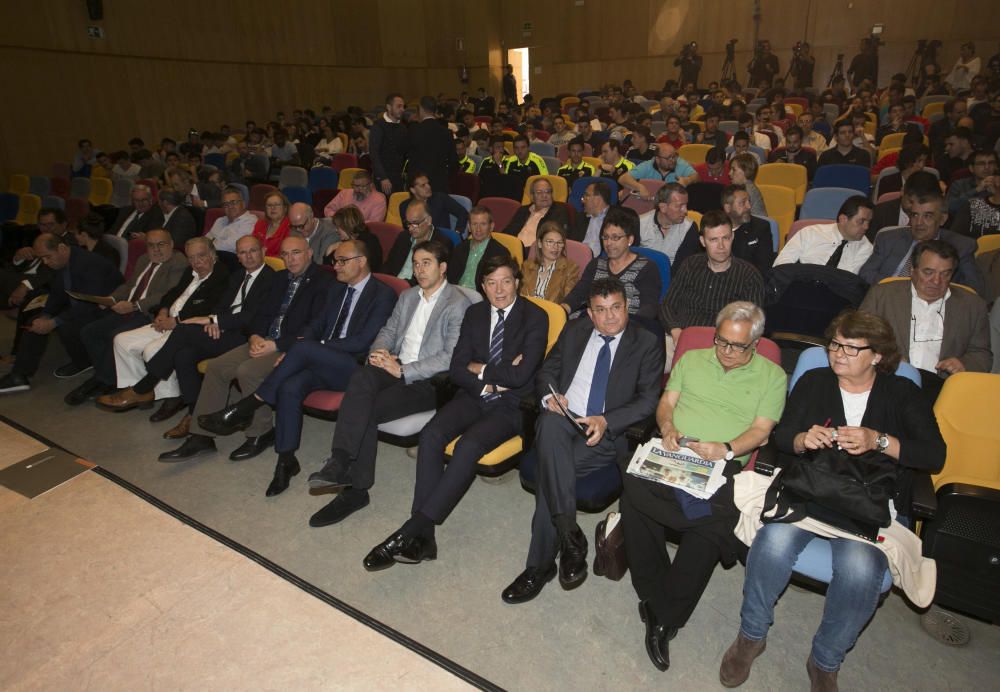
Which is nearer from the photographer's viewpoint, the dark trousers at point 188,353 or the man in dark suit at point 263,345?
the man in dark suit at point 263,345

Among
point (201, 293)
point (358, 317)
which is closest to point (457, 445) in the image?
point (358, 317)

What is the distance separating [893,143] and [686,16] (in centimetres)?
1029

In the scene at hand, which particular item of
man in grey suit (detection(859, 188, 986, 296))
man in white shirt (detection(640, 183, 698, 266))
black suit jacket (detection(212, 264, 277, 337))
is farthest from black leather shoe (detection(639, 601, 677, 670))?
black suit jacket (detection(212, 264, 277, 337))

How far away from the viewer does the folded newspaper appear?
2.29 m

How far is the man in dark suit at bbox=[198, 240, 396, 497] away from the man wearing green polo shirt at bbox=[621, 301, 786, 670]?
178 centimetres

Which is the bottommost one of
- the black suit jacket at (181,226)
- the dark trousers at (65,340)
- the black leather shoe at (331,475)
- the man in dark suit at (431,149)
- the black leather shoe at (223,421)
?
the black leather shoe at (331,475)

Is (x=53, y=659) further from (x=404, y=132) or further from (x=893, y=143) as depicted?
(x=893, y=143)

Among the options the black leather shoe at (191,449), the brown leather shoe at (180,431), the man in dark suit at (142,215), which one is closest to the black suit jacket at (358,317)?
the black leather shoe at (191,449)

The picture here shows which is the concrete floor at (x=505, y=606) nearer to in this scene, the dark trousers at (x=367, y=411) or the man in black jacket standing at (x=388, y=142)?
the dark trousers at (x=367, y=411)

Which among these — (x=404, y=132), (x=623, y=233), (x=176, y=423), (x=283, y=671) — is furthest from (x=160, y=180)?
(x=283, y=671)

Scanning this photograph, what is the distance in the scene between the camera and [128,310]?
459 cm

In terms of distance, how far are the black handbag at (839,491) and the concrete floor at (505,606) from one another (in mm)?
560

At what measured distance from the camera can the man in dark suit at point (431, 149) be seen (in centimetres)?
633

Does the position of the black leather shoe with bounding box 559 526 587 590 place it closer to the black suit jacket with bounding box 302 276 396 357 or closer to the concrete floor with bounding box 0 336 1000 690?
the concrete floor with bounding box 0 336 1000 690
